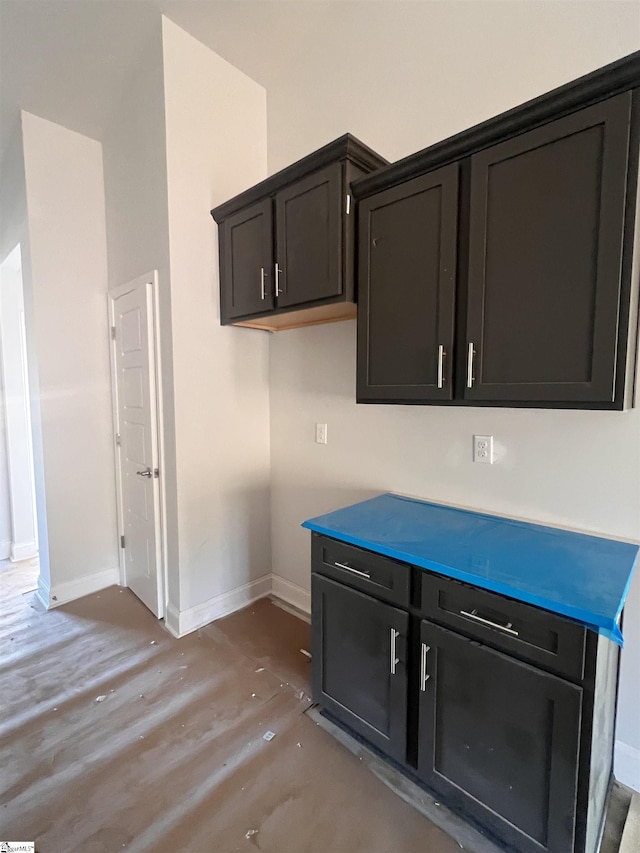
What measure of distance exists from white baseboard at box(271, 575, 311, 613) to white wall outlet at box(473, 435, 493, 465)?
1490 millimetres

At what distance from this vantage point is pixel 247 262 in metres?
2.22

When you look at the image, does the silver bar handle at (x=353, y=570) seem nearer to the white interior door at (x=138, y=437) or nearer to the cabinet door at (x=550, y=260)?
the cabinet door at (x=550, y=260)

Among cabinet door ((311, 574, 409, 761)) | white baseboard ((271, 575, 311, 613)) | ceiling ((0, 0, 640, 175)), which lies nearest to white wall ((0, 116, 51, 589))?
ceiling ((0, 0, 640, 175))

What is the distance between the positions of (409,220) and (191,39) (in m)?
1.79

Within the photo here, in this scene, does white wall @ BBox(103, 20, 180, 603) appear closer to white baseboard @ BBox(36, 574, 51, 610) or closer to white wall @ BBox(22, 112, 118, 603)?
white wall @ BBox(22, 112, 118, 603)

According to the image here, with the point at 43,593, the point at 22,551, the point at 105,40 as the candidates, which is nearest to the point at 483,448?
the point at 105,40

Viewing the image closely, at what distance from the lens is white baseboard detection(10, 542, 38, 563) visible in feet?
11.7

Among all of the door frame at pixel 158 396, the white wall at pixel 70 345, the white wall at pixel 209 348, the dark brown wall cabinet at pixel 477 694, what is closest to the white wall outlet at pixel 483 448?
the dark brown wall cabinet at pixel 477 694

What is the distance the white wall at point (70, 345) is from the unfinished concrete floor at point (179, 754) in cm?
64

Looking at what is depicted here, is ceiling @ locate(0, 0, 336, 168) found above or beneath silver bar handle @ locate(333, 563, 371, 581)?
above

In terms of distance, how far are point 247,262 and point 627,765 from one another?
273cm

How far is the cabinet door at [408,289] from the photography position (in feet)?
4.99

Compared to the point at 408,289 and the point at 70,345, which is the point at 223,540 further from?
the point at 408,289

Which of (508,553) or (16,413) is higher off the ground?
(16,413)
